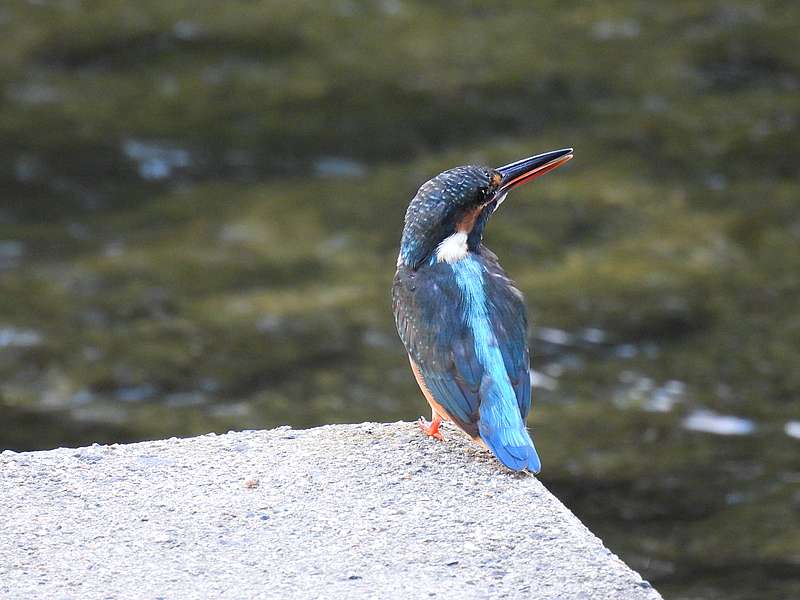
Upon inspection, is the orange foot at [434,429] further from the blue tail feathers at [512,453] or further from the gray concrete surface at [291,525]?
the blue tail feathers at [512,453]

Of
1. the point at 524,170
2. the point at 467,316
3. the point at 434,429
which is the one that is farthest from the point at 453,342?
the point at 524,170

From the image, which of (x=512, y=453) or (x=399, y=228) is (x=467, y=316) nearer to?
(x=512, y=453)

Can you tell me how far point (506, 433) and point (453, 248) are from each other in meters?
Result: 0.63

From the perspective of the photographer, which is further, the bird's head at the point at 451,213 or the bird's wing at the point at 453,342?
the bird's head at the point at 451,213

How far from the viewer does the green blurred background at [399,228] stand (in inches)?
258

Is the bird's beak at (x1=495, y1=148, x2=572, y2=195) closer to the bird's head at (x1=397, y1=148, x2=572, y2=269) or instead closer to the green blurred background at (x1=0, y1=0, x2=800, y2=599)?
the bird's head at (x1=397, y1=148, x2=572, y2=269)

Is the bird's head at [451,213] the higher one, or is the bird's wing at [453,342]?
the bird's head at [451,213]

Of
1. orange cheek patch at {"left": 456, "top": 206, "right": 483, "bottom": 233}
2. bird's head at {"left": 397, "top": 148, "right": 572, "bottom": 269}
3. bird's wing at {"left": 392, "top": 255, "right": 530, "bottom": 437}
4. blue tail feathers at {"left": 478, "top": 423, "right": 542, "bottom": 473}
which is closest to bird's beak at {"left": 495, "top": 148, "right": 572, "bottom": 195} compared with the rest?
bird's head at {"left": 397, "top": 148, "right": 572, "bottom": 269}

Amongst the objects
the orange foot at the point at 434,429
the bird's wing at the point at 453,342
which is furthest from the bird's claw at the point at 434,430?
the bird's wing at the point at 453,342

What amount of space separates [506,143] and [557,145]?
35 cm

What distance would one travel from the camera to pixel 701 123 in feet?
33.1

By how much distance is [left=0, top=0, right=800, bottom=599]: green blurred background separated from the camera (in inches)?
258

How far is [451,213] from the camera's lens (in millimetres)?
3736

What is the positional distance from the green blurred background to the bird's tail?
2.29m
